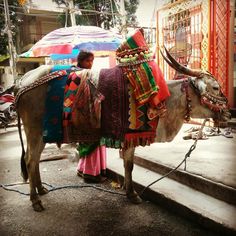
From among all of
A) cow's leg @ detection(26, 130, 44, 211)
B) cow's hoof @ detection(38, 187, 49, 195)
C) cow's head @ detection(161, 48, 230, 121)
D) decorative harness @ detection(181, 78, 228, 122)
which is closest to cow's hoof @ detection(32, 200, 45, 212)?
cow's leg @ detection(26, 130, 44, 211)

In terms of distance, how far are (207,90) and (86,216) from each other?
2.15 meters

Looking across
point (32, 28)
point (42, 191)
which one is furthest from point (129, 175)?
point (32, 28)

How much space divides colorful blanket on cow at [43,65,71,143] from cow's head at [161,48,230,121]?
4.51 ft

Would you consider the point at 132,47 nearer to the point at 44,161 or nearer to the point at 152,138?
the point at 152,138

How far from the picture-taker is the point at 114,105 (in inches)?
136

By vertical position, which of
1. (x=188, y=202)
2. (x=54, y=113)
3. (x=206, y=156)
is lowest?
(x=188, y=202)

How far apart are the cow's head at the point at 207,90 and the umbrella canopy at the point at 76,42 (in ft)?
12.2

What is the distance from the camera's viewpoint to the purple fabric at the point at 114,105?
11.3ft

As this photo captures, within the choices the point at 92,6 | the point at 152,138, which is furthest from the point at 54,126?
the point at 92,6

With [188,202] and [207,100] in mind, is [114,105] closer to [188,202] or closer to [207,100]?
[207,100]

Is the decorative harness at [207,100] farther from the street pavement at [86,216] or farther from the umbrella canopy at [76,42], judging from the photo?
the umbrella canopy at [76,42]

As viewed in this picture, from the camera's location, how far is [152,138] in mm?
3527

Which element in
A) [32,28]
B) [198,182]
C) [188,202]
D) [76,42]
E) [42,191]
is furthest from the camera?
[32,28]

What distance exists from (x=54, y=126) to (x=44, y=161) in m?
2.85
